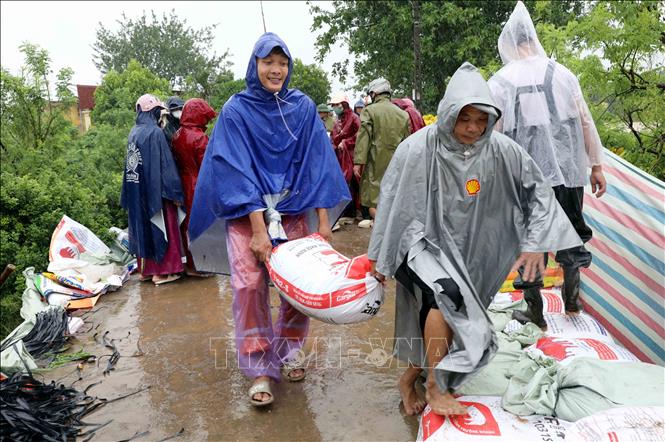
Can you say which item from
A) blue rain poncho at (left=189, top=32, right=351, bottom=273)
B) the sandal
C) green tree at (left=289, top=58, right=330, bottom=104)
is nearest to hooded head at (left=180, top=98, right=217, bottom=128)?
the sandal

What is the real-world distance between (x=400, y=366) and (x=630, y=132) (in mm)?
2496

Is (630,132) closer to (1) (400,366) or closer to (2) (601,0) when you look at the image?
(2) (601,0)

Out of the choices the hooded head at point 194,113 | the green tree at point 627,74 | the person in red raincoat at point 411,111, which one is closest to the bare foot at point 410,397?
the green tree at point 627,74

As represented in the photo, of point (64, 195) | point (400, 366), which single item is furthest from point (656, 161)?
point (64, 195)

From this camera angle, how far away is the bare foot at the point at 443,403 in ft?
7.42

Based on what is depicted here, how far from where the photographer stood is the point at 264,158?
2822mm

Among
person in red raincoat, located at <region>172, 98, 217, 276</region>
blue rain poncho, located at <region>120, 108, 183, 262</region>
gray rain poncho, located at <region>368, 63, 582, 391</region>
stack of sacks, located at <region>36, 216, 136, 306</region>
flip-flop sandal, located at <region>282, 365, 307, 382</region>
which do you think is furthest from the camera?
person in red raincoat, located at <region>172, 98, 217, 276</region>

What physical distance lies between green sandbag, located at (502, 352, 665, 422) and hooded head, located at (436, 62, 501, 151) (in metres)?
1.06

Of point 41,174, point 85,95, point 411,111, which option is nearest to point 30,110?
point 41,174

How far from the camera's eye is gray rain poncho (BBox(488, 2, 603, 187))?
10.1 feet

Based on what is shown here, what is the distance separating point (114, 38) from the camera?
34.5 m

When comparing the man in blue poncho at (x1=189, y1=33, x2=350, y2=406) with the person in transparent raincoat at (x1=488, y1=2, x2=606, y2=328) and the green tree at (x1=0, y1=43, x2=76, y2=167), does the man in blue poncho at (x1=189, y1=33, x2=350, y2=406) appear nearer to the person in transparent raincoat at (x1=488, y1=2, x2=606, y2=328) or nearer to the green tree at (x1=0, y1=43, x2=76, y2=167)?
the person in transparent raincoat at (x1=488, y1=2, x2=606, y2=328)

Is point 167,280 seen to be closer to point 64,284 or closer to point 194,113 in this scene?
point 64,284

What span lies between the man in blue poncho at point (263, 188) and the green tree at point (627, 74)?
2.13m
